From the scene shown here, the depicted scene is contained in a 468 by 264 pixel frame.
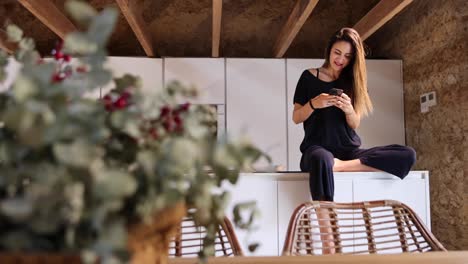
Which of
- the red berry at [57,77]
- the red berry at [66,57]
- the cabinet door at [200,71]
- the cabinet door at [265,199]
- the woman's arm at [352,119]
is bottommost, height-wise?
the cabinet door at [265,199]

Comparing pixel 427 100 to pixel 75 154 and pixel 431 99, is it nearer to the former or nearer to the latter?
pixel 431 99

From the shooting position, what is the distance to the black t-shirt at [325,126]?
2.53 meters

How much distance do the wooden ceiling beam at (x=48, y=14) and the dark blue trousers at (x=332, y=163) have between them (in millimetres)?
2254

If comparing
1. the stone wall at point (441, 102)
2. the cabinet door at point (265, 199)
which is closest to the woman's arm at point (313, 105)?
the cabinet door at point (265, 199)

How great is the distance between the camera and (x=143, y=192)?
368 millimetres

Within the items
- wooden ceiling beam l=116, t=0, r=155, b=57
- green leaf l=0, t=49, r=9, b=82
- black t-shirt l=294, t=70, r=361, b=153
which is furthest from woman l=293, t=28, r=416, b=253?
green leaf l=0, t=49, r=9, b=82

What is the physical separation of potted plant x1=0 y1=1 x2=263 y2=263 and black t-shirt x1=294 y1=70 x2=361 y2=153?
2.15m

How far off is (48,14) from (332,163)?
2.58 meters

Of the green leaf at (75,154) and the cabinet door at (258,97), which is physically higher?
the cabinet door at (258,97)

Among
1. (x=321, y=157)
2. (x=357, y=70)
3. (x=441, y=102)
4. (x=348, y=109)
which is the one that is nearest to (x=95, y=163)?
(x=321, y=157)

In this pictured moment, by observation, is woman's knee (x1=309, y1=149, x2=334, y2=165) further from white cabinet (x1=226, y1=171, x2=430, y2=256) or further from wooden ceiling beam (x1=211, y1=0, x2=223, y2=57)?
wooden ceiling beam (x1=211, y1=0, x2=223, y2=57)

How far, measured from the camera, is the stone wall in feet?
11.2

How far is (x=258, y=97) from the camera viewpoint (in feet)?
14.7

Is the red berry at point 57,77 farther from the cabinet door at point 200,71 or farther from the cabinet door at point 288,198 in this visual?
the cabinet door at point 200,71
